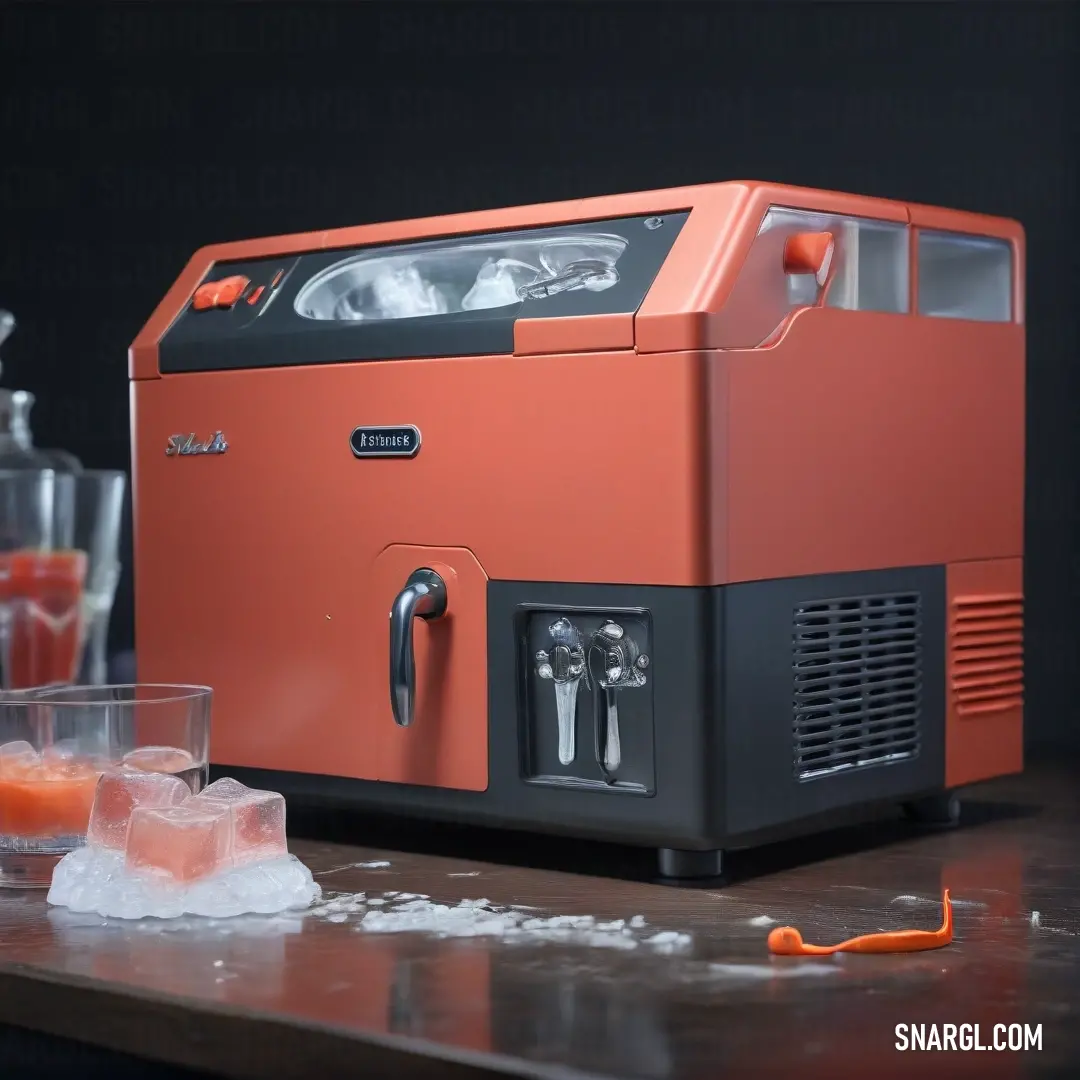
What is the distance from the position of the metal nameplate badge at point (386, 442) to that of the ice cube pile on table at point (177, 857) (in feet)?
1.06

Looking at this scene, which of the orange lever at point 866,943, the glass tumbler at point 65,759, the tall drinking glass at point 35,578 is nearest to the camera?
the orange lever at point 866,943

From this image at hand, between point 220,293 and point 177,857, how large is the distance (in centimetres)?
61

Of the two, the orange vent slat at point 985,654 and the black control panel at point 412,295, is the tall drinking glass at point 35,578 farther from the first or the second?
the orange vent slat at point 985,654

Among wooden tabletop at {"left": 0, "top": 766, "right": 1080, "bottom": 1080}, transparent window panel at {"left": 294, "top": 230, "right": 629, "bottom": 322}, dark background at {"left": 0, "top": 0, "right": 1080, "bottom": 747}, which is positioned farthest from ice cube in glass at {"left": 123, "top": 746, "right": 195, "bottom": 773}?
dark background at {"left": 0, "top": 0, "right": 1080, "bottom": 747}

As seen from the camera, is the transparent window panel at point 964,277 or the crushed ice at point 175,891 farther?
the transparent window panel at point 964,277

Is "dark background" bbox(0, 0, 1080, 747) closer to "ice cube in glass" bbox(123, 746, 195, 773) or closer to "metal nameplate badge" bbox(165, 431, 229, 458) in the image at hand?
"metal nameplate badge" bbox(165, 431, 229, 458)

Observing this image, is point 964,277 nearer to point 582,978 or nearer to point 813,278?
point 813,278

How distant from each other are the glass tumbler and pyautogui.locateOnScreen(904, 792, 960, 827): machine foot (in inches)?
25.6

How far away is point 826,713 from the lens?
1.45 meters

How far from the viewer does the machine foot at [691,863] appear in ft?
4.55

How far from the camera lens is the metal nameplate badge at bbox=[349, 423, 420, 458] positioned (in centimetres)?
150

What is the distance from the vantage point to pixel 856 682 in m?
1.48

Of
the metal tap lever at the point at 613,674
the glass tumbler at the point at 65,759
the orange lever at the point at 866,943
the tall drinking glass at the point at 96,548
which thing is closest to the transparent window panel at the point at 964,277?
the metal tap lever at the point at 613,674

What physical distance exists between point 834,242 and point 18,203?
1.54 meters
